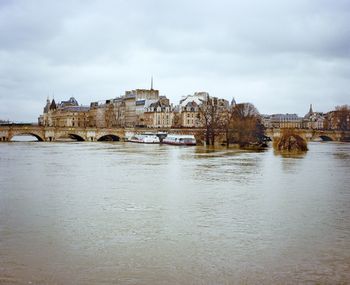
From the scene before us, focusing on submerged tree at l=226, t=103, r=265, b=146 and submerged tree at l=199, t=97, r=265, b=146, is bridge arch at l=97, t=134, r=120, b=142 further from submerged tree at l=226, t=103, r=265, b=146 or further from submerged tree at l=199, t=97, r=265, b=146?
submerged tree at l=226, t=103, r=265, b=146

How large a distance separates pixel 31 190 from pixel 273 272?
36.9 feet

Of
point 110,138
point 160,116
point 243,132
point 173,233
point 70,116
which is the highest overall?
point 70,116

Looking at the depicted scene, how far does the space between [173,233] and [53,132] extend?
7670 cm

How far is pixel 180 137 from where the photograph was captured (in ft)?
235

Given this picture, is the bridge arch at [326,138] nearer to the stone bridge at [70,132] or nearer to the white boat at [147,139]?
the stone bridge at [70,132]

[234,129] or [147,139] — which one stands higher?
[234,129]

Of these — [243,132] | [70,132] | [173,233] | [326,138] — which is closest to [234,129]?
[243,132]

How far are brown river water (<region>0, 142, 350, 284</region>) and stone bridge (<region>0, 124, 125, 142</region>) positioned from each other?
62.9m

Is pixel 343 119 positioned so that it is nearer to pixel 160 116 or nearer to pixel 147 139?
pixel 160 116

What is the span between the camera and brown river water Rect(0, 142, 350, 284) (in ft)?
27.6

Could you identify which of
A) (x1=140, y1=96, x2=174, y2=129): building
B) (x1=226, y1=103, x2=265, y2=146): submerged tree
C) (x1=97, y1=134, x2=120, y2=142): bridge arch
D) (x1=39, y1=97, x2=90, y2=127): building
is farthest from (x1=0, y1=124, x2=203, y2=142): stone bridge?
(x1=39, y1=97, x2=90, y2=127): building

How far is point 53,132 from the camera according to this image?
8488 centimetres

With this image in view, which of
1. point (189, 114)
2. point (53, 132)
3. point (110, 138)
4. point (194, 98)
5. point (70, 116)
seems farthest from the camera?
point (70, 116)

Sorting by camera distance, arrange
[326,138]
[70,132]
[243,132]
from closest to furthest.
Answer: [243,132], [70,132], [326,138]
